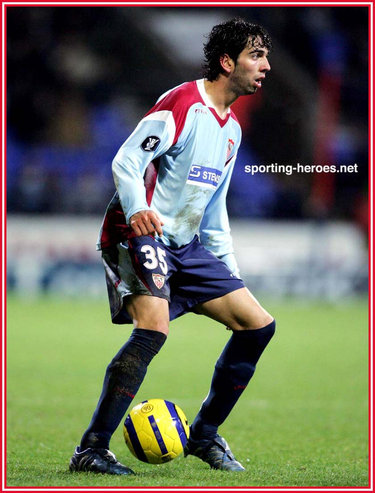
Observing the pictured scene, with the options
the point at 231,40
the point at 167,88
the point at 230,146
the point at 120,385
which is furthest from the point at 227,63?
the point at 167,88

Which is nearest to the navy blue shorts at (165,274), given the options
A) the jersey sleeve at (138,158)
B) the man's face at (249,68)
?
the jersey sleeve at (138,158)

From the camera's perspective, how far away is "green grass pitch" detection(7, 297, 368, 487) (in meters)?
4.49

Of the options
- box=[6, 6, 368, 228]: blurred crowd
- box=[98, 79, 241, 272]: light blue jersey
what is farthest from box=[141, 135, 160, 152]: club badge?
box=[6, 6, 368, 228]: blurred crowd

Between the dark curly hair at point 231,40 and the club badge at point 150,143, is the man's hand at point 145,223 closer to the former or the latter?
the club badge at point 150,143

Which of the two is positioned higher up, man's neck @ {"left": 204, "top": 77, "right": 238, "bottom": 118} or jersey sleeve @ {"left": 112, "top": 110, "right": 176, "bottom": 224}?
man's neck @ {"left": 204, "top": 77, "right": 238, "bottom": 118}

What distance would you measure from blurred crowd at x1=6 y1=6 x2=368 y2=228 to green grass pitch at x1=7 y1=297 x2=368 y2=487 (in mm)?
6577

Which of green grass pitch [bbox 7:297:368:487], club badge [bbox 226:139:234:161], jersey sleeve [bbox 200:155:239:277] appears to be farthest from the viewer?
jersey sleeve [bbox 200:155:239:277]

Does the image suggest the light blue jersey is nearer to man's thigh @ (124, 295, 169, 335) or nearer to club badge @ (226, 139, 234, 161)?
club badge @ (226, 139, 234, 161)

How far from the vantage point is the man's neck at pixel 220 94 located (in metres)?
4.72

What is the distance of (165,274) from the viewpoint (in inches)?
175

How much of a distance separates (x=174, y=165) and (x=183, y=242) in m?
0.42

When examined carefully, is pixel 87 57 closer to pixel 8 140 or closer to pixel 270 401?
pixel 8 140

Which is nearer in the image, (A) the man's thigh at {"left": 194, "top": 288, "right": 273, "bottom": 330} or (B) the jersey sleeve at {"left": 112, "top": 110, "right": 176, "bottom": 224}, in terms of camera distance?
(B) the jersey sleeve at {"left": 112, "top": 110, "right": 176, "bottom": 224}

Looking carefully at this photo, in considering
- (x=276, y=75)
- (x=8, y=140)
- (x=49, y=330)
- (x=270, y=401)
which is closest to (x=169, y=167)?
(x=270, y=401)
